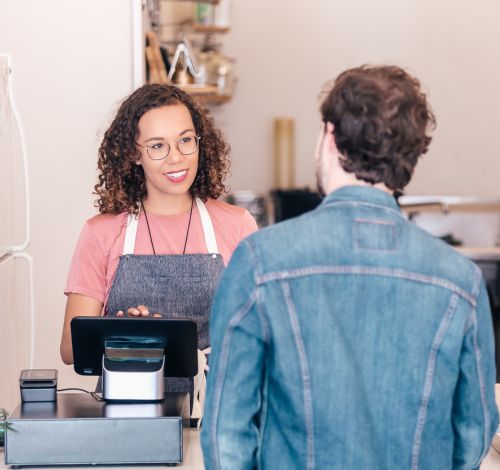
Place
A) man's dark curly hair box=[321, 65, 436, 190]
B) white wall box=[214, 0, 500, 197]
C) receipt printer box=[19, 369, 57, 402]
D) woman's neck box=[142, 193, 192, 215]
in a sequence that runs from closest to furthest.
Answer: man's dark curly hair box=[321, 65, 436, 190] < receipt printer box=[19, 369, 57, 402] < woman's neck box=[142, 193, 192, 215] < white wall box=[214, 0, 500, 197]

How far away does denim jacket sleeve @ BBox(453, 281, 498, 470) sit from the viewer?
1.33 meters

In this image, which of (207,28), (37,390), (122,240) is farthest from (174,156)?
(207,28)

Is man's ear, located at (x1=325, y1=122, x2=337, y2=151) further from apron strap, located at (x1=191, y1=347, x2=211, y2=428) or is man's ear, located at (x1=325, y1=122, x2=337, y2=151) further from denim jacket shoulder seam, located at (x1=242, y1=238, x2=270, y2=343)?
apron strap, located at (x1=191, y1=347, x2=211, y2=428)

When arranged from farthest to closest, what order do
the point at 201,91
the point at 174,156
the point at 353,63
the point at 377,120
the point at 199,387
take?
the point at 353,63, the point at 201,91, the point at 174,156, the point at 199,387, the point at 377,120

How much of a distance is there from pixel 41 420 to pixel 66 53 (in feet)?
5.17

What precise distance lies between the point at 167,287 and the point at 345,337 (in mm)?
1052

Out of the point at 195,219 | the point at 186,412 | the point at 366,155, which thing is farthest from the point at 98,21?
the point at 366,155

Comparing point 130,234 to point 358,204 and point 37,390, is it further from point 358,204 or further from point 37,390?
point 358,204

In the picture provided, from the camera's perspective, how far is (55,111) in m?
2.95

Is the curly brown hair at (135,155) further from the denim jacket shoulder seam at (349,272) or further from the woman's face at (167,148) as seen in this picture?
the denim jacket shoulder seam at (349,272)

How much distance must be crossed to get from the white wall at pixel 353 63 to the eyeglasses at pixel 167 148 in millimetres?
3456

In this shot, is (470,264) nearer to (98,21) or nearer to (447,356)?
(447,356)

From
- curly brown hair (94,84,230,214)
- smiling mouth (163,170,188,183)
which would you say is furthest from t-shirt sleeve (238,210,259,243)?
smiling mouth (163,170,188,183)

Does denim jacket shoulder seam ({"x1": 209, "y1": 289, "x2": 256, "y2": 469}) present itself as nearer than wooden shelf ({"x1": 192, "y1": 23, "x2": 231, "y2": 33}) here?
Yes
